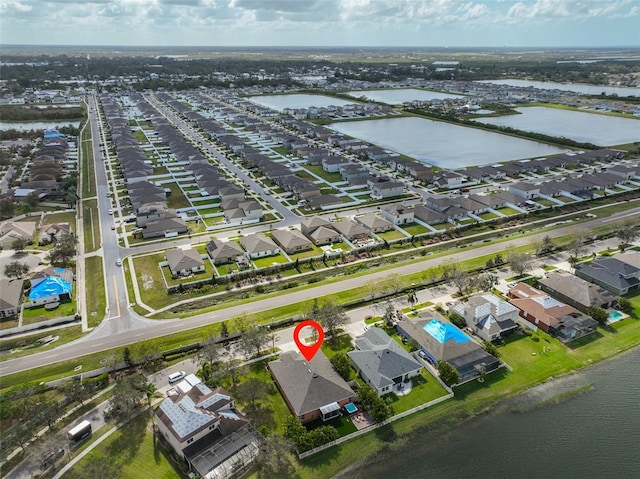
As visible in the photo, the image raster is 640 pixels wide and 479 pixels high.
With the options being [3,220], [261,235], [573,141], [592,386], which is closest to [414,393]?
[592,386]

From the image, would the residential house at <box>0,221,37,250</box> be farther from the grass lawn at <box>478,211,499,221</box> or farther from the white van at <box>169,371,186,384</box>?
the grass lawn at <box>478,211,499,221</box>

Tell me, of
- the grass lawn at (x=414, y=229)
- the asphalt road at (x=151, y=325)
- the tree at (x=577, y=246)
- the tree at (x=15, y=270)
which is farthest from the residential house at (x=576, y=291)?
the tree at (x=15, y=270)

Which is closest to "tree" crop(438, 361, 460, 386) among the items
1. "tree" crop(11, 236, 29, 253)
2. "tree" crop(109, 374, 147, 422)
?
"tree" crop(109, 374, 147, 422)

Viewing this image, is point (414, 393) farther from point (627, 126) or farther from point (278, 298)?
point (627, 126)

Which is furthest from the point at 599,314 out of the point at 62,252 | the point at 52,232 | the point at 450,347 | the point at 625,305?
the point at 52,232

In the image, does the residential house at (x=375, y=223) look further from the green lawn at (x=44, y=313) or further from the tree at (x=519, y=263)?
the green lawn at (x=44, y=313)

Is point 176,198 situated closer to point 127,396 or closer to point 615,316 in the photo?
point 127,396
